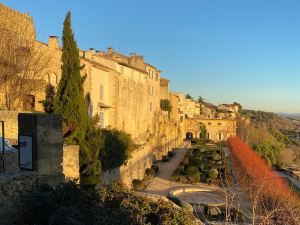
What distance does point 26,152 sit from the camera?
844cm

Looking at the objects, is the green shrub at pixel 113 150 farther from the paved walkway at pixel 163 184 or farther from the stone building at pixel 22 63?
the stone building at pixel 22 63

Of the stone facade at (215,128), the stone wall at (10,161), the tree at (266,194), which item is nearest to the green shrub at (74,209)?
the tree at (266,194)

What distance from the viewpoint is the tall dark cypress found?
693 inches

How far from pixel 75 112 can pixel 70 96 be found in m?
0.81

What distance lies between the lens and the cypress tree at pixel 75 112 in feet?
55.5

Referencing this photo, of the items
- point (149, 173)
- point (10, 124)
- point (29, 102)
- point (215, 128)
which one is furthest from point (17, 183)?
point (215, 128)

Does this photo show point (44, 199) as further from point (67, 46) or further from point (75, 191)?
point (67, 46)

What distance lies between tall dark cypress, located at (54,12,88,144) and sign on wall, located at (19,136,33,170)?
347 inches

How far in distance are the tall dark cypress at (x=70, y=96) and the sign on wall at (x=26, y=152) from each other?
28.9 feet

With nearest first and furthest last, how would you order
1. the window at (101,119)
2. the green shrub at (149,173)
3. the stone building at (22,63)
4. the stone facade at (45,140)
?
the stone facade at (45,140), the stone building at (22,63), the window at (101,119), the green shrub at (149,173)

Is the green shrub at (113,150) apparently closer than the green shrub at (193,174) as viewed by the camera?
Yes

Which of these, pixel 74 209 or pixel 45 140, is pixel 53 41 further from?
pixel 74 209

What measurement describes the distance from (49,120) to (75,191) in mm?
1695

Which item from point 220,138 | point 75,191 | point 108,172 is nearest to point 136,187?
point 108,172
